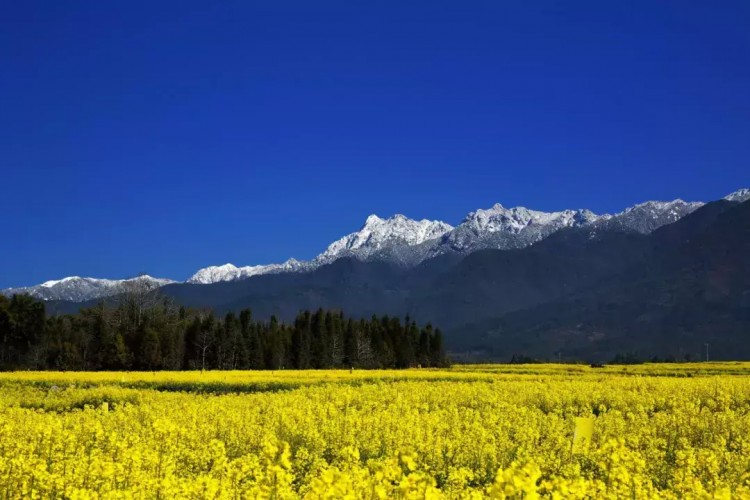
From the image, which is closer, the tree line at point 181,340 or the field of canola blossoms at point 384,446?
the field of canola blossoms at point 384,446

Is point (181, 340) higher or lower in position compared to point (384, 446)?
higher

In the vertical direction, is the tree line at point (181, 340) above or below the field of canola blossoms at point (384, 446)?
above

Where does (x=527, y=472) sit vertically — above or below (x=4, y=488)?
above

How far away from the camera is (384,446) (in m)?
18.2

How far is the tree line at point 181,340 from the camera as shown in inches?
3339

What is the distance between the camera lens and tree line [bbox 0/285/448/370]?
84812 mm

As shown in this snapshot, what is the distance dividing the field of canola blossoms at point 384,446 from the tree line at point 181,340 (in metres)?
53.1

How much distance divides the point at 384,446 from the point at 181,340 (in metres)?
77.1

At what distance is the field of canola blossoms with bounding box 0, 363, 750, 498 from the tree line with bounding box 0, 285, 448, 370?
5310cm

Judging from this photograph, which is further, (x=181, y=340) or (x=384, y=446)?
(x=181, y=340)

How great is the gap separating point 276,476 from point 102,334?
89.4 meters

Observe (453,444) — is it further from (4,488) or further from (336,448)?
(4,488)

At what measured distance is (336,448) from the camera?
1825cm

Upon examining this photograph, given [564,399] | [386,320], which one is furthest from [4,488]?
[386,320]
